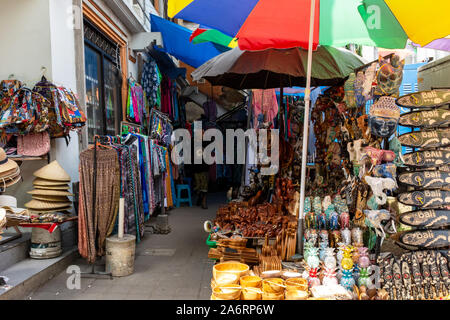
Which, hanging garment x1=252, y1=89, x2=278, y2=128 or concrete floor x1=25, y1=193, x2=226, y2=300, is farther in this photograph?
hanging garment x1=252, y1=89, x2=278, y2=128

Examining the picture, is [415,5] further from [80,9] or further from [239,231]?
[80,9]

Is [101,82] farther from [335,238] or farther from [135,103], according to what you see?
[335,238]

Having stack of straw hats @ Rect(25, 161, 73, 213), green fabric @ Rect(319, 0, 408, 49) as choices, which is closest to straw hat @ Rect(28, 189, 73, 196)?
stack of straw hats @ Rect(25, 161, 73, 213)

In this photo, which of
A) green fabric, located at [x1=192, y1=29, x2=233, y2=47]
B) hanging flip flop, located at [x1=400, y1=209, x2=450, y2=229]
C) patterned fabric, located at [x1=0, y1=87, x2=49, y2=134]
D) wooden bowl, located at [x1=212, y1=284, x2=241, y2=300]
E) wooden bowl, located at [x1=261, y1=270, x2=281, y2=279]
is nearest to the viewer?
wooden bowl, located at [x1=212, y1=284, x2=241, y2=300]

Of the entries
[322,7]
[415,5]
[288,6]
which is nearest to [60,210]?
[288,6]

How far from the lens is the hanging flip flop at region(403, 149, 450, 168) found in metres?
2.86

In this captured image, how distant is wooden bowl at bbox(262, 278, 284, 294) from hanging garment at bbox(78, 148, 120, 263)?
223 cm

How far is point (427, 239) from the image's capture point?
2.83m

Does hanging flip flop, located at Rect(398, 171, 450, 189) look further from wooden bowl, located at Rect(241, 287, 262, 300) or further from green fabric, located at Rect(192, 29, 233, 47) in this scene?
green fabric, located at Rect(192, 29, 233, 47)

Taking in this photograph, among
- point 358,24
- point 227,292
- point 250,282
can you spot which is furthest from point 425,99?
point 227,292

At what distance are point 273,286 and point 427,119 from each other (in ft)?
6.59

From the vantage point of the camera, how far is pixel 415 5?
9.32ft

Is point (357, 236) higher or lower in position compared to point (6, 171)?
lower
